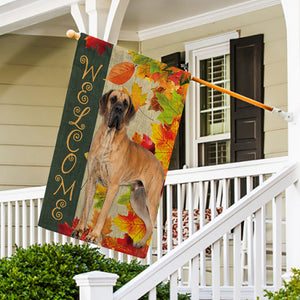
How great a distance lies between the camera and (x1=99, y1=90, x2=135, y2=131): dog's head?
421cm

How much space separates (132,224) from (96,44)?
1114 mm

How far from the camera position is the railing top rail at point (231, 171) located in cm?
425

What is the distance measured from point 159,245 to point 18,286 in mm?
1514

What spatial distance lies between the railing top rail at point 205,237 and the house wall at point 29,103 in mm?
4654

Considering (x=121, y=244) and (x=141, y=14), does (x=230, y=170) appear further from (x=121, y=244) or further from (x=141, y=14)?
(x=141, y=14)

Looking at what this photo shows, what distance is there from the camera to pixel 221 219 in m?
3.50

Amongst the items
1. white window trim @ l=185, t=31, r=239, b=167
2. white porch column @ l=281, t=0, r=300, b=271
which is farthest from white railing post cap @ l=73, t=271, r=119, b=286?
white window trim @ l=185, t=31, r=239, b=167

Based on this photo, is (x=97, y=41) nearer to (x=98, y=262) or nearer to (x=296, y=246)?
(x=98, y=262)

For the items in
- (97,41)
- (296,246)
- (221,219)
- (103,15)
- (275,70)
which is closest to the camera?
(221,219)

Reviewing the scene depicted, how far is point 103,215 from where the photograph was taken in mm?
4219

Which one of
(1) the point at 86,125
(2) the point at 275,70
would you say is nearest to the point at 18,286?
(1) the point at 86,125

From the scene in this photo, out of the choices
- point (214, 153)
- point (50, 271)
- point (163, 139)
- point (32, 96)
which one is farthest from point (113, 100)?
point (32, 96)

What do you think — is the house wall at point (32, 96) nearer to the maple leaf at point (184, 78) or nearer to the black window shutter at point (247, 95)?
the black window shutter at point (247, 95)

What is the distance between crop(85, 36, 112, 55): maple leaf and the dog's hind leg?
857 mm
